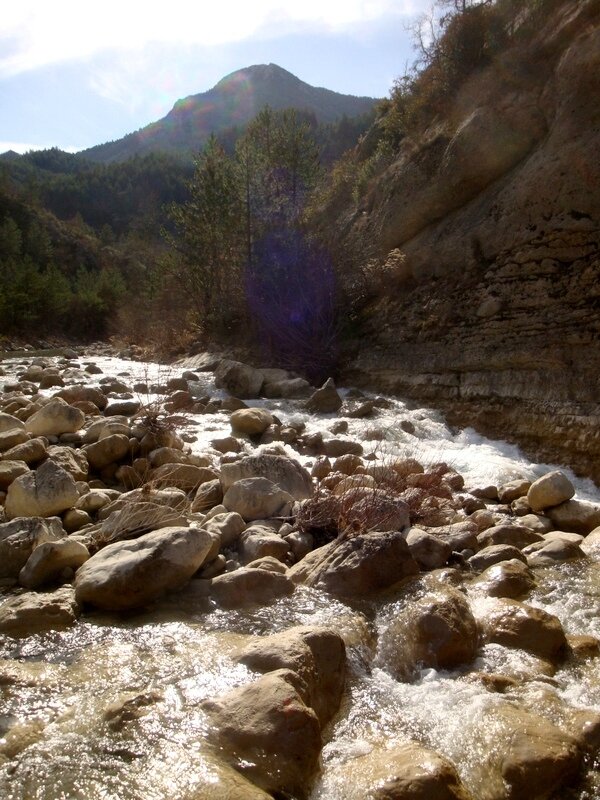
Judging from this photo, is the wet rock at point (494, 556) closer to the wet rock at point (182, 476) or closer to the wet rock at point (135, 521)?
the wet rock at point (135, 521)

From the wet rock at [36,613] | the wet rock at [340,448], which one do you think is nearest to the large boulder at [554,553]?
the wet rock at [36,613]

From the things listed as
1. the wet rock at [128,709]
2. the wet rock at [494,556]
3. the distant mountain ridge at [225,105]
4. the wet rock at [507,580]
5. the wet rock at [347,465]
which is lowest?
the wet rock at [347,465]

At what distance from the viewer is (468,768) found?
244 cm

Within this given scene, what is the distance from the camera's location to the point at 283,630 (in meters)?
3.43

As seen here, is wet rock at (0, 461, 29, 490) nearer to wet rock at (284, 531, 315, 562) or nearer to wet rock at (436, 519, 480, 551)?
wet rock at (284, 531, 315, 562)

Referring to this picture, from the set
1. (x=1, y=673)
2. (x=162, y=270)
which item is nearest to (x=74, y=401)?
(x=1, y=673)

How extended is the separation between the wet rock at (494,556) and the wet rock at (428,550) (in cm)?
20

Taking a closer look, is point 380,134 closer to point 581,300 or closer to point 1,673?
point 581,300

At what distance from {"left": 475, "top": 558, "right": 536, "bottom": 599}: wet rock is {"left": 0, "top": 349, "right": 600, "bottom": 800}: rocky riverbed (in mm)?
19

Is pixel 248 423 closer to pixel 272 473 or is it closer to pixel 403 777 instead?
pixel 272 473

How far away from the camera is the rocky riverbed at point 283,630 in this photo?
236cm

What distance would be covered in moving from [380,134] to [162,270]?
9516 mm

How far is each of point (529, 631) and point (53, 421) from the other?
18.5 ft

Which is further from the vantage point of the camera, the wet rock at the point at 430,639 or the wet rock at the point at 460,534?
the wet rock at the point at 460,534
